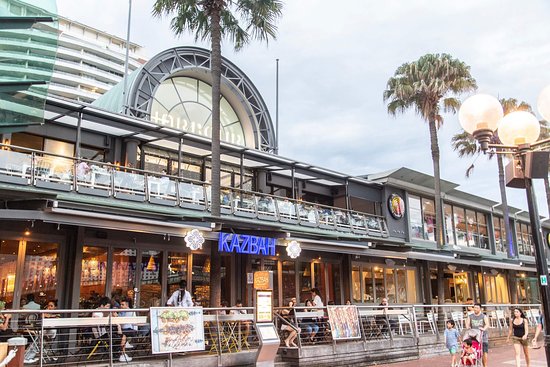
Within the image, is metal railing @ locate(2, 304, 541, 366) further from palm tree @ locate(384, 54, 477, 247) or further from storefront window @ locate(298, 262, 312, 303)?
palm tree @ locate(384, 54, 477, 247)

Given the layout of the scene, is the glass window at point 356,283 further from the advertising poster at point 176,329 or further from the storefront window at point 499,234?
the storefront window at point 499,234

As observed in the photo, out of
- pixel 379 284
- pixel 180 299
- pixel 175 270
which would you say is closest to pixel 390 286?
pixel 379 284

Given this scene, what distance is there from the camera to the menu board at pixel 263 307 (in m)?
11.4

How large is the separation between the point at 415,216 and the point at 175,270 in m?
15.6

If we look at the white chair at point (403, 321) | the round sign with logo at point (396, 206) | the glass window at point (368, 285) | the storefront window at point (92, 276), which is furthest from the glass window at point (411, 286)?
the storefront window at point (92, 276)

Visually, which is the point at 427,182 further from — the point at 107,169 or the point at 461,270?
the point at 107,169

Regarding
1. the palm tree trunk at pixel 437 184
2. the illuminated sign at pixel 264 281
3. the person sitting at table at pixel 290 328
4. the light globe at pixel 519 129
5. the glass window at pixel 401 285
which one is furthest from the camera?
the glass window at pixel 401 285

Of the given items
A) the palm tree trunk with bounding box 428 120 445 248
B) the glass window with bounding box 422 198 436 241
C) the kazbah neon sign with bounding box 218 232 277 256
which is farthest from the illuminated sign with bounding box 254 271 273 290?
the glass window with bounding box 422 198 436 241

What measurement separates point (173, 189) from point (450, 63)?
15.2m

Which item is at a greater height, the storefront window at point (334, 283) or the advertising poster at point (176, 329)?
the storefront window at point (334, 283)

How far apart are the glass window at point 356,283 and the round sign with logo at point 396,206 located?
4.37 metres

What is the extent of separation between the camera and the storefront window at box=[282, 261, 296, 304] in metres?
19.5

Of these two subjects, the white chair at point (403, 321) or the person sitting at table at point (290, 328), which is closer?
the person sitting at table at point (290, 328)

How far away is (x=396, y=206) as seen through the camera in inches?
1013
